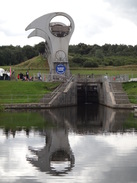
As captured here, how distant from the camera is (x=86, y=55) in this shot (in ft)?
366

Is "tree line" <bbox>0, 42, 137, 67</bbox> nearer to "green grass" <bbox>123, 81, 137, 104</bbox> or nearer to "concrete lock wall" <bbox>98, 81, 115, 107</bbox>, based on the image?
"concrete lock wall" <bbox>98, 81, 115, 107</bbox>

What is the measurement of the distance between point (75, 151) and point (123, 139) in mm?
4280

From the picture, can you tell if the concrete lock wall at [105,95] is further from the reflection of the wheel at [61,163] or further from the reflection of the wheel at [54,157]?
the reflection of the wheel at [61,163]

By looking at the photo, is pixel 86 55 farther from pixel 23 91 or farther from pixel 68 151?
pixel 68 151

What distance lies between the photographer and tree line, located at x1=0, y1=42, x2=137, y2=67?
9019 centimetres

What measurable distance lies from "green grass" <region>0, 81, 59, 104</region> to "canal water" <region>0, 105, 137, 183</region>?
1375cm

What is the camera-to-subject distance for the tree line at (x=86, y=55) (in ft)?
296

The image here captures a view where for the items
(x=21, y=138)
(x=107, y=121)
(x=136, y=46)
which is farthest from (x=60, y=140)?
(x=136, y=46)

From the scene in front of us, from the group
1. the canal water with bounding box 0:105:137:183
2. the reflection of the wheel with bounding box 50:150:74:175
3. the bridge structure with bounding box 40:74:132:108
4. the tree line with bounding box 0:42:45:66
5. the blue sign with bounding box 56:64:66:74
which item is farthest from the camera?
the tree line with bounding box 0:42:45:66

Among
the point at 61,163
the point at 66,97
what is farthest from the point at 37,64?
the point at 61,163

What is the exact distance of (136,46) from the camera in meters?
135

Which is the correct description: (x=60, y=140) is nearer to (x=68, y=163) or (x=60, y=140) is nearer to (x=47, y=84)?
(x=68, y=163)

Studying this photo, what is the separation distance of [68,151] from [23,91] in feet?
92.9

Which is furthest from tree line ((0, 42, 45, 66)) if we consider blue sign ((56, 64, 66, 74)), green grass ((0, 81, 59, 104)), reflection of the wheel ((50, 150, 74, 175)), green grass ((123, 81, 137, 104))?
reflection of the wheel ((50, 150, 74, 175))
